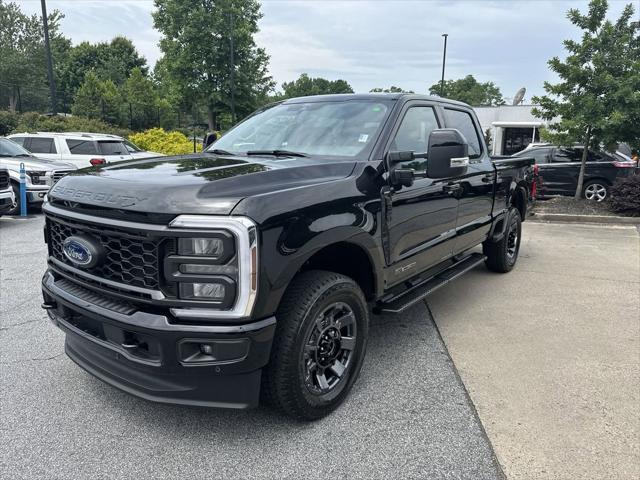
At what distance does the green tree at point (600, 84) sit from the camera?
977cm

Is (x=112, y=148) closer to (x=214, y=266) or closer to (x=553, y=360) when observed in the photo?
(x=214, y=266)

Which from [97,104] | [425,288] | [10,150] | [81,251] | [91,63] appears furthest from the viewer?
[91,63]

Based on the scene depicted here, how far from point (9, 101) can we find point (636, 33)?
159 ft

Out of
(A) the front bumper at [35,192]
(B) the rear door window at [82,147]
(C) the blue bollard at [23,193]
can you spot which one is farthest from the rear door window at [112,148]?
(C) the blue bollard at [23,193]

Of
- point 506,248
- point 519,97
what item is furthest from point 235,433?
point 519,97

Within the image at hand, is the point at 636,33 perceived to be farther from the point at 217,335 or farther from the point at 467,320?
the point at 217,335

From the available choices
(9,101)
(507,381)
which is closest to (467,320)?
(507,381)

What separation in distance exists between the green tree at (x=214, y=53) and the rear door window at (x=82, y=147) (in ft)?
71.7

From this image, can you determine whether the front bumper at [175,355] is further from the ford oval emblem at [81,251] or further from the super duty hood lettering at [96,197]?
the super duty hood lettering at [96,197]

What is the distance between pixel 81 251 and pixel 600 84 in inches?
428

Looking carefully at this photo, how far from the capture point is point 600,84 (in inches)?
396

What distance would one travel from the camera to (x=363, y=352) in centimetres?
310

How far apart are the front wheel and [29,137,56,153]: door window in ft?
39.5

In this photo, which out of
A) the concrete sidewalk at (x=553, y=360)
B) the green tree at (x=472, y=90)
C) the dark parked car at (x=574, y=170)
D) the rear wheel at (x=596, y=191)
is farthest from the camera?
the green tree at (x=472, y=90)
